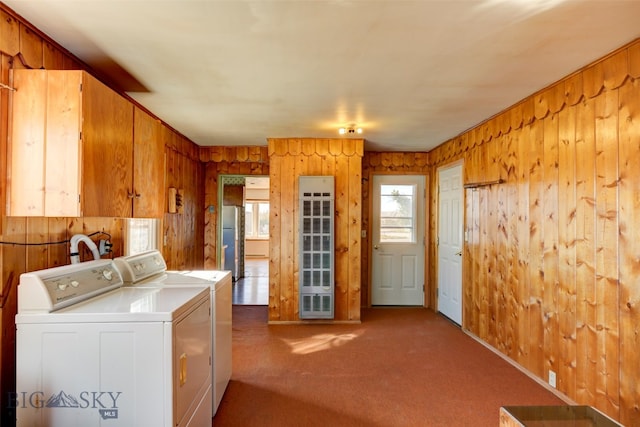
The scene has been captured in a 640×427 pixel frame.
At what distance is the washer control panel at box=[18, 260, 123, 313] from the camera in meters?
1.55

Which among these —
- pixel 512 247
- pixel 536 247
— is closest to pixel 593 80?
pixel 536 247

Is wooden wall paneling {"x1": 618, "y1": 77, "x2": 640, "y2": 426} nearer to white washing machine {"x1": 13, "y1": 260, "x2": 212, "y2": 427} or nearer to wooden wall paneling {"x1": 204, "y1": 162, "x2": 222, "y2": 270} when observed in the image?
white washing machine {"x1": 13, "y1": 260, "x2": 212, "y2": 427}

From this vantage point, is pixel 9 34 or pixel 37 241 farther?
pixel 37 241

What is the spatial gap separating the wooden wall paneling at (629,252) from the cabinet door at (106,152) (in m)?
3.01

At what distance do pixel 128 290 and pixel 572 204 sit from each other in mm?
3020

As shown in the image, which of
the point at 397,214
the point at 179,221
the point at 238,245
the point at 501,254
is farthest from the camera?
the point at 238,245

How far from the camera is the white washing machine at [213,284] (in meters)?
2.35

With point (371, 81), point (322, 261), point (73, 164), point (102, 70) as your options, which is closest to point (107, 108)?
point (73, 164)

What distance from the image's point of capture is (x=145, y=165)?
254 cm

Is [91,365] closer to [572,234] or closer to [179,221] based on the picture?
[572,234]

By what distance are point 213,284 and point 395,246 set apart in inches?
141

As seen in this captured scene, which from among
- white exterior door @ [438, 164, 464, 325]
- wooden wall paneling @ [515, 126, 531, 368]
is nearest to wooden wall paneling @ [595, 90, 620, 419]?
wooden wall paneling @ [515, 126, 531, 368]

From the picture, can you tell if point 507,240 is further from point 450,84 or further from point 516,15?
point 516,15

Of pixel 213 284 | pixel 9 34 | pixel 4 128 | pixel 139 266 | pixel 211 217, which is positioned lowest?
pixel 213 284
